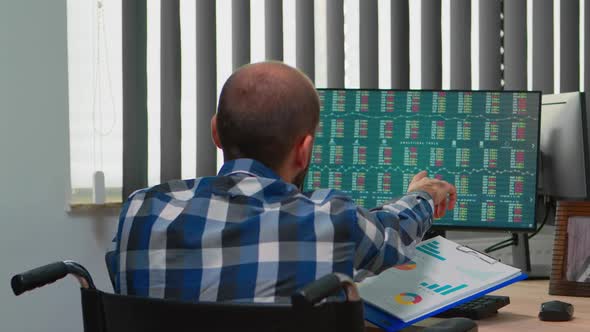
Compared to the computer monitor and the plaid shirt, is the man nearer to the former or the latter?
the plaid shirt

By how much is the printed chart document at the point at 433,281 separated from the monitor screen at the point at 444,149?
36 centimetres

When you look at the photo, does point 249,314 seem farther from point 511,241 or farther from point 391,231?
point 511,241

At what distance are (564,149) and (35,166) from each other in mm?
1516

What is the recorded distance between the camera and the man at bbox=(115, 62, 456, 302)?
→ 3.58 ft

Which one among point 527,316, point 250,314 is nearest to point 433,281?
point 527,316

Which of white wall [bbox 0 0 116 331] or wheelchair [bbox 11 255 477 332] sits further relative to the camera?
white wall [bbox 0 0 116 331]

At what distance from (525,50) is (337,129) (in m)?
1.35

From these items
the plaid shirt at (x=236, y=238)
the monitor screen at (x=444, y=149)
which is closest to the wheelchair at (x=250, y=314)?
the plaid shirt at (x=236, y=238)

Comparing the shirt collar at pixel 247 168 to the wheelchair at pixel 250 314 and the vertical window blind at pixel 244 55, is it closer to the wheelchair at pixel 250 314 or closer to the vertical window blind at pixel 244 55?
the wheelchair at pixel 250 314

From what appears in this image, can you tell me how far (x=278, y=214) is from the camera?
111 centimetres

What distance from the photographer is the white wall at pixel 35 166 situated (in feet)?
7.59

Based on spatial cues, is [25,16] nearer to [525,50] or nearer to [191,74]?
[191,74]

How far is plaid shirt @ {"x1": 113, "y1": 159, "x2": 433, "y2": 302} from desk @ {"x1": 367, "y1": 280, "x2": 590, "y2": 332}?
1.23 feet

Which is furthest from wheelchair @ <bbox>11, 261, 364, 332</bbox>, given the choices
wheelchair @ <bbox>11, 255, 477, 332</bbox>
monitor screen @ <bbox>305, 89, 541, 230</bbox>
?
monitor screen @ <bbox>305, 89, 541, 230</bbox>
